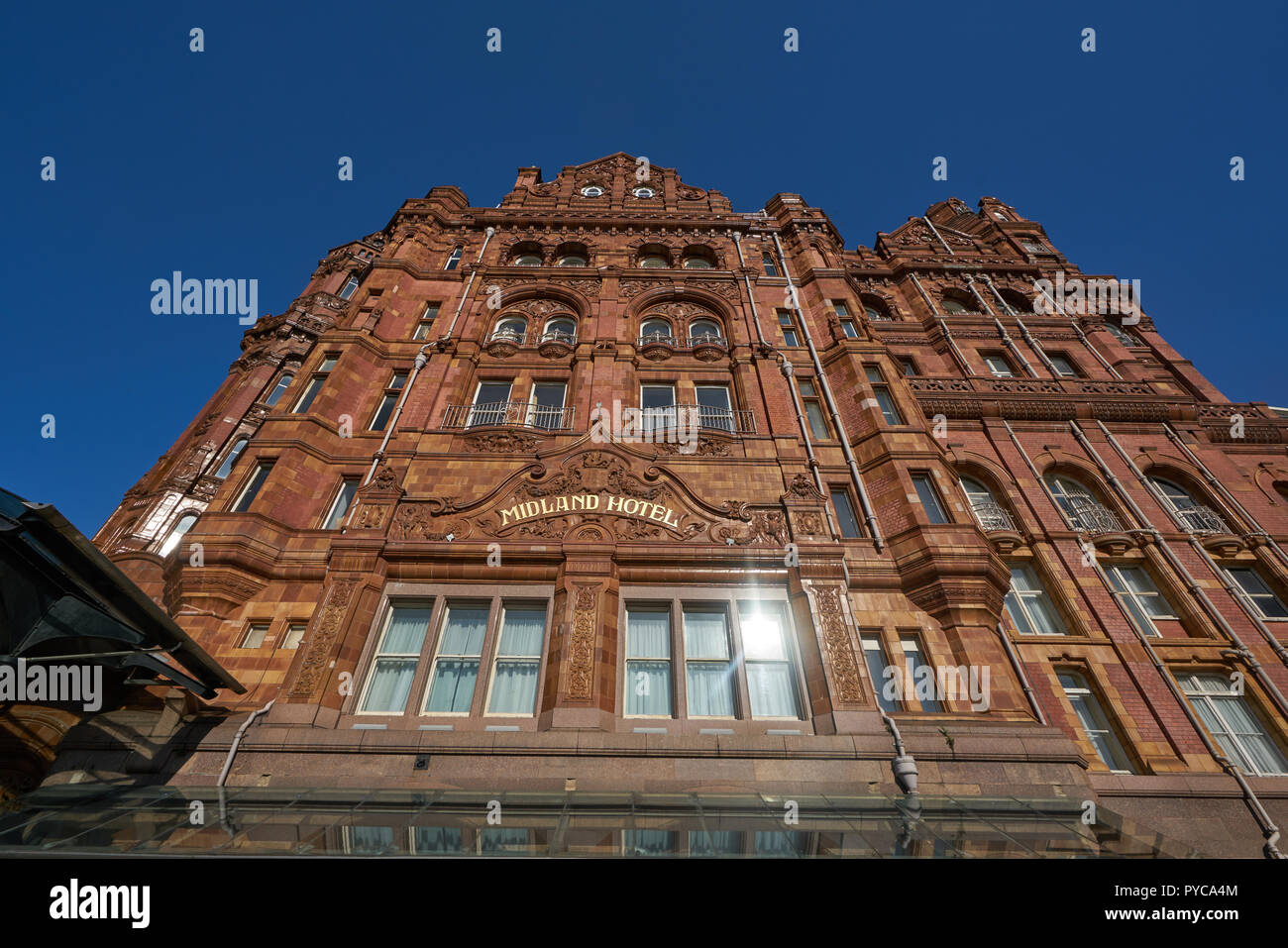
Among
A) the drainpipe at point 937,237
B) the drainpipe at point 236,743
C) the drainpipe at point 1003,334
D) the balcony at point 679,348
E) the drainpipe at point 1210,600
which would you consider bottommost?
the drainpipe at point 236,743

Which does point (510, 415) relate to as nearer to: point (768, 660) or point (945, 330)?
point (768, 660)

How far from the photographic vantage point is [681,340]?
2189cm

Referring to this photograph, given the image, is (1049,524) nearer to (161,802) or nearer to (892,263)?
(892,263)

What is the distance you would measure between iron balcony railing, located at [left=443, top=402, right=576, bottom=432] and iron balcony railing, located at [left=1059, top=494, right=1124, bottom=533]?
16752 mm

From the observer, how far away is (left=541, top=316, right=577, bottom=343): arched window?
72.7 ft

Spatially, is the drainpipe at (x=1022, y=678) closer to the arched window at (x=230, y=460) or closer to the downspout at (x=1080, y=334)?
the downspout at (x=1080, y=334)

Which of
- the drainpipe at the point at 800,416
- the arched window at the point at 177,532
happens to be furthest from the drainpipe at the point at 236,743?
the drainpipe at the point at 800,416

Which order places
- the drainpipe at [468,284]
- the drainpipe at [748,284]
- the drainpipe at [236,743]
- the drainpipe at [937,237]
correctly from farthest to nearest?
the drainpipe at [937,237], the drainpipe at [748,284], the drainpipe at [468,284], the drainpipe at [236,743]

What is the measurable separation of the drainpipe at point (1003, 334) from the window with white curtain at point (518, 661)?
23252 mm

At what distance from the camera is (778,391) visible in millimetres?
18750

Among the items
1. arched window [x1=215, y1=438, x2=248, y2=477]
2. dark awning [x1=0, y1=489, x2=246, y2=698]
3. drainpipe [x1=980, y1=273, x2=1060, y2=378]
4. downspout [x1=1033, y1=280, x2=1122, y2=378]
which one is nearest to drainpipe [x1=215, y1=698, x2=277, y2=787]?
dark awning [x1=0, y1=489, x2=246, y2=698]

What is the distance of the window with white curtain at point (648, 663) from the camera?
11.7 m
